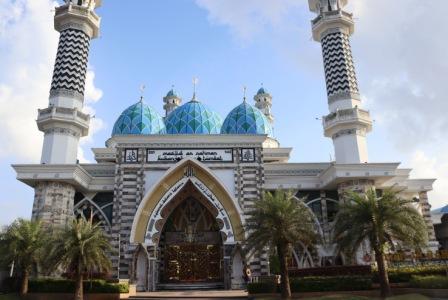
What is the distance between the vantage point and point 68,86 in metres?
33.8

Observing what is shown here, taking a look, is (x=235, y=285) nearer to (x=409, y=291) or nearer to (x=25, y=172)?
(x=409, y=291)

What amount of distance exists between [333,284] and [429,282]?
4631 mm

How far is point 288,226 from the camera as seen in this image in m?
20.5

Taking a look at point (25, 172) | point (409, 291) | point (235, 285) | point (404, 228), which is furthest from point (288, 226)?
point (25, 172)

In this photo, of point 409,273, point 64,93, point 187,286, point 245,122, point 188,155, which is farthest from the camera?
point 245,122

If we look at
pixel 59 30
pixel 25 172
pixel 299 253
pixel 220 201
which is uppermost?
pixel 59 30

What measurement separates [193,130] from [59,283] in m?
20.1

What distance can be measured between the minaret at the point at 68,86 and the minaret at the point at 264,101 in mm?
23962

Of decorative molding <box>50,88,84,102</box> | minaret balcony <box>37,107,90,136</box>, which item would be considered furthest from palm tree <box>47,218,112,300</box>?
decorative molding <box>50,88,84,102</box>

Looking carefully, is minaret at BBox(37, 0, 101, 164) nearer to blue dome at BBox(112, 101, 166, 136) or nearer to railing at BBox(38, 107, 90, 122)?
railing at BBox(38, 107, 90, 122)

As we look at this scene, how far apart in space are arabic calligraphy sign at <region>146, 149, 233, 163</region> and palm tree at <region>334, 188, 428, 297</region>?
12535 millimetres

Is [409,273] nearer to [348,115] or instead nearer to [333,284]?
[333,284]

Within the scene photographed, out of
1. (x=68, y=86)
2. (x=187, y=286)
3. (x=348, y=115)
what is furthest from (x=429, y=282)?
(x=68, y=86)

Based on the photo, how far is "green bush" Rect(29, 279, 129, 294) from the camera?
2273 centimetres
